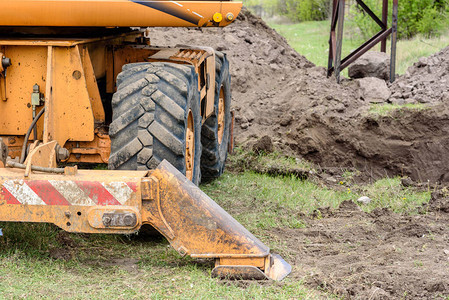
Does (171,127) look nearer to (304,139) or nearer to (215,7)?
(215,7)

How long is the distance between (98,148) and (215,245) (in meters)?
1.50

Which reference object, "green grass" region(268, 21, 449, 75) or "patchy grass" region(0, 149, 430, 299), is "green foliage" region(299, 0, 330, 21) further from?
"patchy grass" region(0, 149, 430, 299)

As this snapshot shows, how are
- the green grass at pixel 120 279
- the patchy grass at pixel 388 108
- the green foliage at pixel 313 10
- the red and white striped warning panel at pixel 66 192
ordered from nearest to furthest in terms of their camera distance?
the green grass at pixel 120 279 → the red and white striped warning panel at pixel 66 192 → the patchy grass at pixel 388 108 → the green foliage at pixel 313 10

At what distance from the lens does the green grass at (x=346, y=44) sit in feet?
50.3

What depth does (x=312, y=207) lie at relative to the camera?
677 cm

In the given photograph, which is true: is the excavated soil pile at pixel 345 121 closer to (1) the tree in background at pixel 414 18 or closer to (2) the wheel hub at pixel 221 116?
(2) the wheel hub at pixel 221 116

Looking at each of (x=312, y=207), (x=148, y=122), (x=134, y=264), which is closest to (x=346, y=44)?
(x=312, y=207)

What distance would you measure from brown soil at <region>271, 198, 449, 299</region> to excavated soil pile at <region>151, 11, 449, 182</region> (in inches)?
102

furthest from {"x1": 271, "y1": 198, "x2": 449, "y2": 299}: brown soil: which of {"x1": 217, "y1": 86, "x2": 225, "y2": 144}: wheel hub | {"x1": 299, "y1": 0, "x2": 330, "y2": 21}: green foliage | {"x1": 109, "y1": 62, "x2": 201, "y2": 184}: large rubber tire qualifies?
{"x1": 299, "y1": 0, "x2": 330, "y2": 21}: green foliage

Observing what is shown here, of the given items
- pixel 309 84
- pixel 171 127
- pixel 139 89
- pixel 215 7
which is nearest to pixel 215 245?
pixel 171 127

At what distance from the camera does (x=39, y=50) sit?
17.0 feet

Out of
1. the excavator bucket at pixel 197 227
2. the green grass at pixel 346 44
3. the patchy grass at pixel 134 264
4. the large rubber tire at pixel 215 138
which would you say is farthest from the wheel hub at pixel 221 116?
the green grass at pixel 346 44

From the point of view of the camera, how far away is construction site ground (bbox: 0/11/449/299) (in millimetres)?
4336

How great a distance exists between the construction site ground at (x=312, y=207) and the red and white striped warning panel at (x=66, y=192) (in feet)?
1.77
